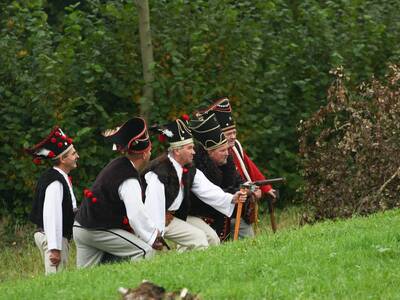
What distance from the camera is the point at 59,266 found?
12.8 metres

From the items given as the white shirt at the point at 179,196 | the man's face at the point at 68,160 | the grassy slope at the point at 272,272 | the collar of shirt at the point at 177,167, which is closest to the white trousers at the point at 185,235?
the white shirt at the point at 179,196

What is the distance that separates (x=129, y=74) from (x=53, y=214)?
4.68 metres

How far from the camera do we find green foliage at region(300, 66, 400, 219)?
14.5 metres

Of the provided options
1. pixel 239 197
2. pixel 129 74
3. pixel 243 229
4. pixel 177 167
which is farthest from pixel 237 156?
pixel 129 74

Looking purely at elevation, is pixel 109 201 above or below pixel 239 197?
above

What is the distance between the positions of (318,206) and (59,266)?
3617mm

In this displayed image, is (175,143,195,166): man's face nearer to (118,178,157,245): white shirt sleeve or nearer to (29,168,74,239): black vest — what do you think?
(118,178,157,245): white shirt sleeve

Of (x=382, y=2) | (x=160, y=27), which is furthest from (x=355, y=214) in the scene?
(x=382, y=2)

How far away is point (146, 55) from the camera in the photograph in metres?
16.5

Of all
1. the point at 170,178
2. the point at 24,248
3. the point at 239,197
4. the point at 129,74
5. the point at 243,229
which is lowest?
the point at 24,248

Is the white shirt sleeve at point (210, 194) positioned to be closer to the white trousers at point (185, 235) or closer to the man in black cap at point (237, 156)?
the white trousers at point (185, 235)

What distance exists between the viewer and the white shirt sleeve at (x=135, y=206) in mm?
12055

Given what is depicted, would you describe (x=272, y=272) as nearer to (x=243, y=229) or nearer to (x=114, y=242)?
(x=114, y=242)

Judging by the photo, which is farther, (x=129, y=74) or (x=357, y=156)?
(x=129, y=74)
